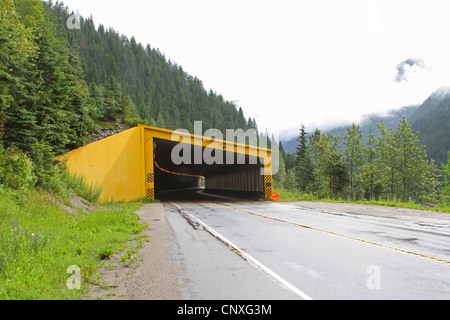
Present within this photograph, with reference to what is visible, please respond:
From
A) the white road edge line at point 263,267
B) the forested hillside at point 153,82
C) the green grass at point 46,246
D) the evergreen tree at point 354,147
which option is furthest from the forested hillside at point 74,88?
the evergreen tree at point 354,147

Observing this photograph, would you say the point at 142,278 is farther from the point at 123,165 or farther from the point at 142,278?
the point at 123,165

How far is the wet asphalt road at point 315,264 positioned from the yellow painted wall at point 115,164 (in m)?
13.8

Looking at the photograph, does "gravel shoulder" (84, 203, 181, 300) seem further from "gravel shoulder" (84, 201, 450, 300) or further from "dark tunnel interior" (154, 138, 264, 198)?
"dark tunnel interior" (154, 138, 264, 198)

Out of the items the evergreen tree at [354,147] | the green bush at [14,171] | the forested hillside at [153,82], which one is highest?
the forested hillside at [153,82]

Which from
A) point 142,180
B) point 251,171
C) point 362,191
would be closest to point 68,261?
point 142,180

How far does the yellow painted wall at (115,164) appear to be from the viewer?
20.1 metres

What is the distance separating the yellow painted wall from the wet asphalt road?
1377 centimetres

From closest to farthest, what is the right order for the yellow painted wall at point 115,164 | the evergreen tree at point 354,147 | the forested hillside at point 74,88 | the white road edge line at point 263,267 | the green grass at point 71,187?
the white road edge line at point 263,267
the forested hillside at point 74,88
the green grass at point 71,187
the yellow painted wall at point 115,164
the evergreen tree at point 354,147

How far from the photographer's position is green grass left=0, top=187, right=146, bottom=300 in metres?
4.26

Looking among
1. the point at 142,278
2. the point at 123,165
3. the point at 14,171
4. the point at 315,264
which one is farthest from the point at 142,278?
the point at 123,165

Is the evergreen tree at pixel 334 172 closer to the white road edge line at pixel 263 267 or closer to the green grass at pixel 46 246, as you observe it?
the white road edge line at pixel 263 267

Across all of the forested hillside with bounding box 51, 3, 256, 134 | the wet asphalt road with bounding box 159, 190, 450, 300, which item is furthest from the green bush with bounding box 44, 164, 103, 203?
the forested hillside with bounding box 51, 3, 256, 134
